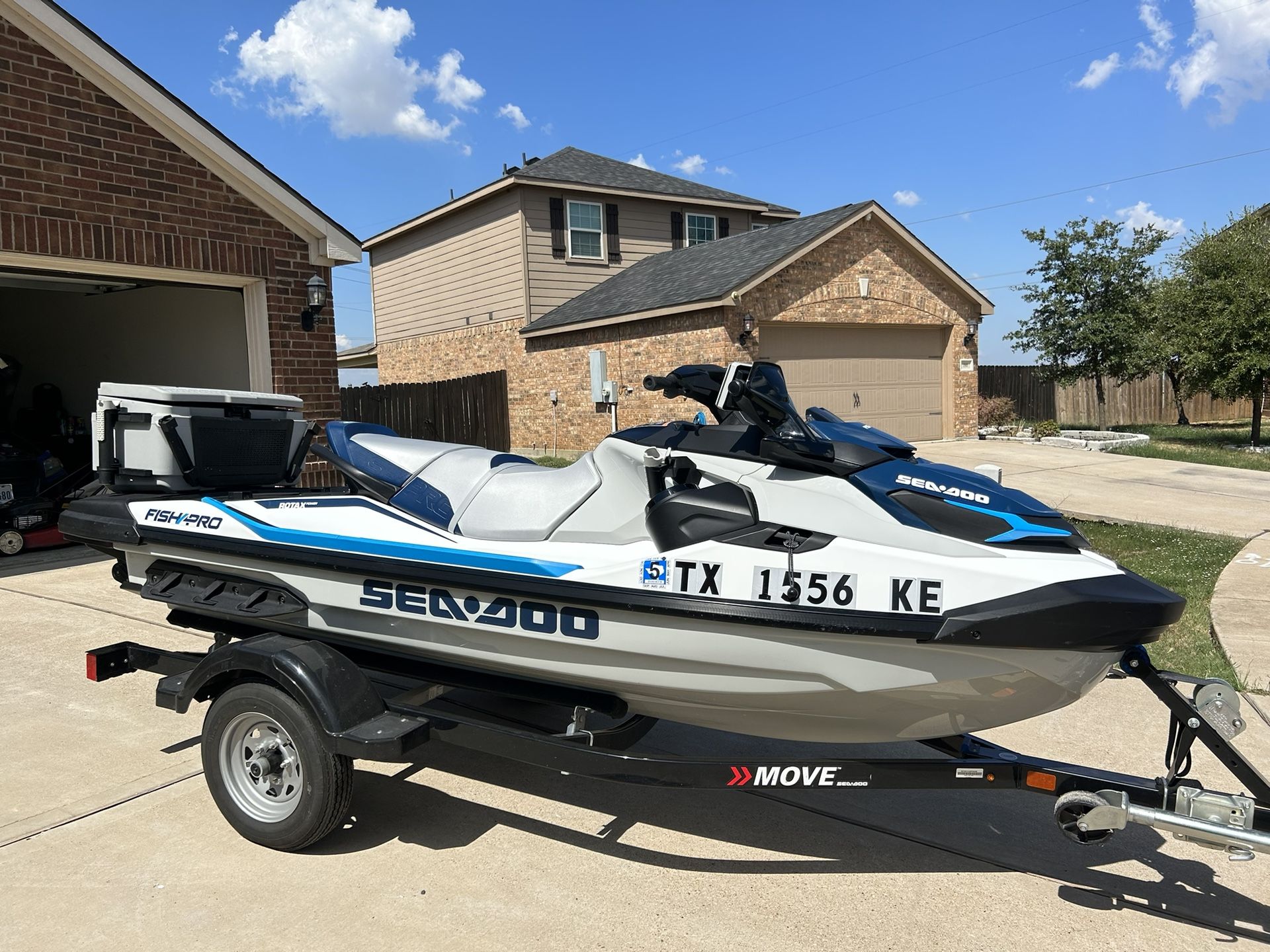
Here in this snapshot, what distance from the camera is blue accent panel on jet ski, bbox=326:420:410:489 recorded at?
3459 mm

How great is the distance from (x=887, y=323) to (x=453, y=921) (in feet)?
50.5

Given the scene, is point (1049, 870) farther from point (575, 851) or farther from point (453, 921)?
point (453, 921)

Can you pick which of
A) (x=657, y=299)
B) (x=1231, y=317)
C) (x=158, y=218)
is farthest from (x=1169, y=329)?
(x=158, y=218)

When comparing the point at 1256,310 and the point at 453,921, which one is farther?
the point at 1256,310

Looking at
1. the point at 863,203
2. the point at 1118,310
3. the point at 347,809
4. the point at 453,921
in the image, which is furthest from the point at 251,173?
the point at 1118,310

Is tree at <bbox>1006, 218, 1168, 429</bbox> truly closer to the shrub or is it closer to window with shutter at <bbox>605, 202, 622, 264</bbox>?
the shrub

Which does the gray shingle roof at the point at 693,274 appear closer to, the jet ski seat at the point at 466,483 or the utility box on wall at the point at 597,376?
the utility box on wall at the point at 597,376

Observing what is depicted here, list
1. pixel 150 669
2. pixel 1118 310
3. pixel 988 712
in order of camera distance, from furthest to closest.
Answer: pixel 1118 310, pixel 150 669, pixel 988 712

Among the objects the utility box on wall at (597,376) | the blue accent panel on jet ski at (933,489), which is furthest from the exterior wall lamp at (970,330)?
the blue accent panel on jet ski at (933,489)

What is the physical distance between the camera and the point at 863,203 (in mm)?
16109

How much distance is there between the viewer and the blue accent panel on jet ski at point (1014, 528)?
2.49m

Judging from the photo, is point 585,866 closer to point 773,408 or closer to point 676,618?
point 676,618

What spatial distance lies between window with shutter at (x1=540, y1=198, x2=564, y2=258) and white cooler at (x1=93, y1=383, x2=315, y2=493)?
54.0 feet

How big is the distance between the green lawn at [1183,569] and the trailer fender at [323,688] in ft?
13.2
